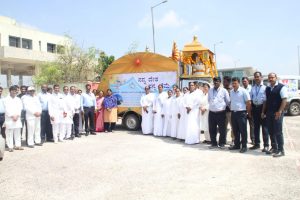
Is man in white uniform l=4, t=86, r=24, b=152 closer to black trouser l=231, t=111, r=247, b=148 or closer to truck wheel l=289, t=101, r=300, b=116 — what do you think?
black trouser l=231, t=111, r=247, b=148

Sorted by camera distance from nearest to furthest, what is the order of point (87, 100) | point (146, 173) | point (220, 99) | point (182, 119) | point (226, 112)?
point (146, 173) → point (220, 99) → point (226, 112) → point (182, 119) → point (87, 100)

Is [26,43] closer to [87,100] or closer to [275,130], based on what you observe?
[87,100]

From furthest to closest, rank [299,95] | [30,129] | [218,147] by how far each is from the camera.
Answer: [299,95], [30,129], [218,147]

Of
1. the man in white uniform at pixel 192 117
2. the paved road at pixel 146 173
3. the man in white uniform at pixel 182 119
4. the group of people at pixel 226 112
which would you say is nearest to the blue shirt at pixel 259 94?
the group of people at pixel 226 112

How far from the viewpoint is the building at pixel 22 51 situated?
32.4m

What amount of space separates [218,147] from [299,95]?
32.8 ft

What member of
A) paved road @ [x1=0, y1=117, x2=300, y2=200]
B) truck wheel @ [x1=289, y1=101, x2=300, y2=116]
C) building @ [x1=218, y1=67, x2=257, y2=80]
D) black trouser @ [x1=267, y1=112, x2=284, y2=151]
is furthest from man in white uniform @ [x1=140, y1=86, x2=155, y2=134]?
building @ [x1=218, y1=67, x2=257, y2=80]

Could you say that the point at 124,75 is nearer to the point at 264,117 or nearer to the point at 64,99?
the point at 64,99

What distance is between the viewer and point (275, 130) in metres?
8.14

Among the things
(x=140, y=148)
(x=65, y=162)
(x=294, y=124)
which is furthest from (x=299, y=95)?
(x=65, y=162)

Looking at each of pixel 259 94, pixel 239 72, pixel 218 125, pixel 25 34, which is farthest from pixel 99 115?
pixel 25 34

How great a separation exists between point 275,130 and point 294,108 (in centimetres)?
1045

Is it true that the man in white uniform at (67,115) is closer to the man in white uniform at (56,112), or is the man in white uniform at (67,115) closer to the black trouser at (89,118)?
the man in white uniform at (56,112)

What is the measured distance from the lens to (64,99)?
37.2ft
